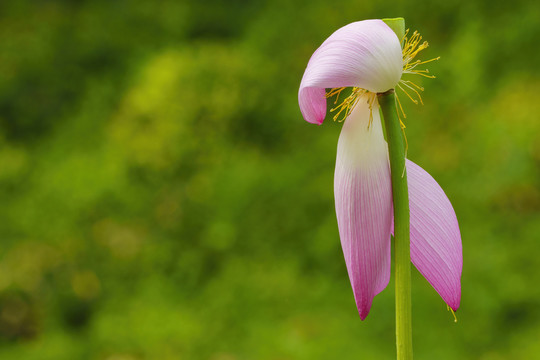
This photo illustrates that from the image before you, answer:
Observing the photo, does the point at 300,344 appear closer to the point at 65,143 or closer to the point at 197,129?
the point at 197,129

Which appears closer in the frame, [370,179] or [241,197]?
[370,179]

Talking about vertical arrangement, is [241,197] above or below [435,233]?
below

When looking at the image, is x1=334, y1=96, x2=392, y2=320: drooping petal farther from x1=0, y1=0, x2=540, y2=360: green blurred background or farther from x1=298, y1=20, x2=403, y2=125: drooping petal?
x1=0, y1=0, x2=540, y2=360: green blurred background

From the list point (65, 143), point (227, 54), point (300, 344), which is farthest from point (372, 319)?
point (65, 143)

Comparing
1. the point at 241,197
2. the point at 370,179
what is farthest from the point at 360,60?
the point at 241,197

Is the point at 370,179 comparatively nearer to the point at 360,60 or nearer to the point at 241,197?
the point at 360,60

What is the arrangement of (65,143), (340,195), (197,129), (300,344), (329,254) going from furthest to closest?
(65,143) < (197,129) < (329,254) < (300,344) < (340,195)

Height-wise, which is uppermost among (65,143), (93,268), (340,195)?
(340,195)
